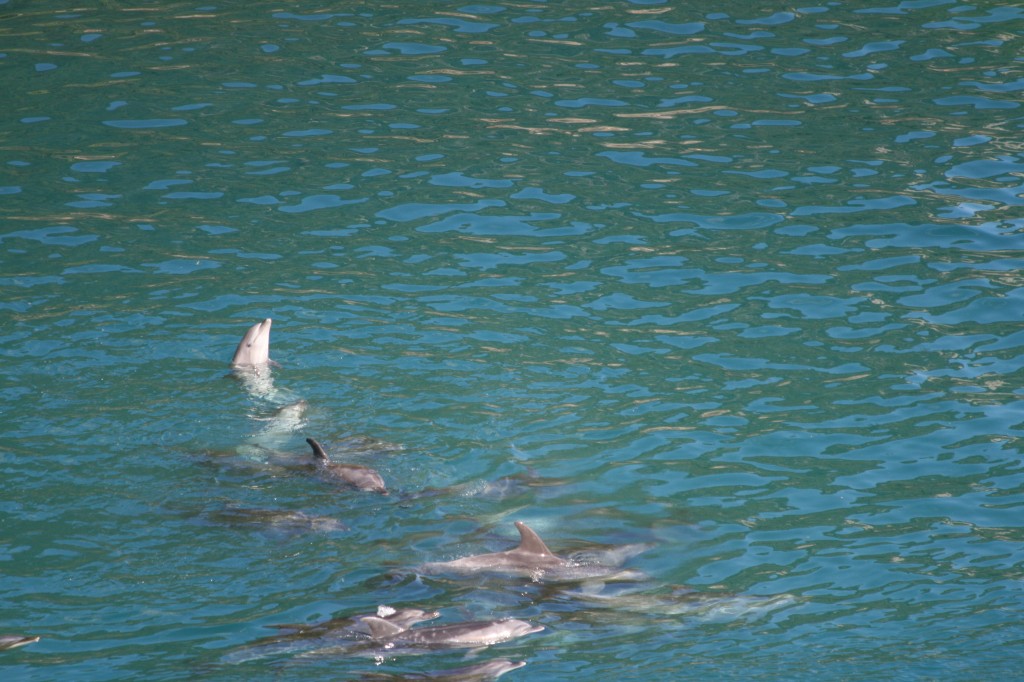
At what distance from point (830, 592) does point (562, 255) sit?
197 inches

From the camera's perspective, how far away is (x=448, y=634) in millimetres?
6285

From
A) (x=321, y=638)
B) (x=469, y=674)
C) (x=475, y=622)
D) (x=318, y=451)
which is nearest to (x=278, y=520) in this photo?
(x=318, y=451)

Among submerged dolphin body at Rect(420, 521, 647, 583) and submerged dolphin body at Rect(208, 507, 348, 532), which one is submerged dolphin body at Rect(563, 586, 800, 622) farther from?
submerged dolphin body at Rect(208, 507, 348, 532)

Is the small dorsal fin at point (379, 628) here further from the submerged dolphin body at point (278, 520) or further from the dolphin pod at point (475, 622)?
the submerged dolphin body at point (278, 520)

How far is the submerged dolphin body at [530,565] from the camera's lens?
6996mm

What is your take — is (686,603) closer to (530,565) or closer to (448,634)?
(530,565)

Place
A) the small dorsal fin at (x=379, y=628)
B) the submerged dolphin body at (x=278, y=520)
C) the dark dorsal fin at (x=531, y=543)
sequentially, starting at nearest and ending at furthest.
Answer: the small dorsal fin at (x=379, y=628), the dark dorsal fin at (x=531, y=543), the submerged dolphin body at (x=278, y=520)

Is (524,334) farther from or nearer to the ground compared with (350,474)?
farther from the ground

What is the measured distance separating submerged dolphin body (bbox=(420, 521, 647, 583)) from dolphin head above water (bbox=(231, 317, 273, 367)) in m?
2.94

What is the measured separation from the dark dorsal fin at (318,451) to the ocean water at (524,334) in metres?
0.24

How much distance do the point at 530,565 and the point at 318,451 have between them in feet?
5.78

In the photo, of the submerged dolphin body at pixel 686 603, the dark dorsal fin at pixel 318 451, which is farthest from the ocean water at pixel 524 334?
the dark dorsal fin at pixel 318 451

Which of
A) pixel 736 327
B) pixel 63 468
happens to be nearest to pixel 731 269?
pixel 736 327

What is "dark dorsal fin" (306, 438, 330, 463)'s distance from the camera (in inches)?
302
